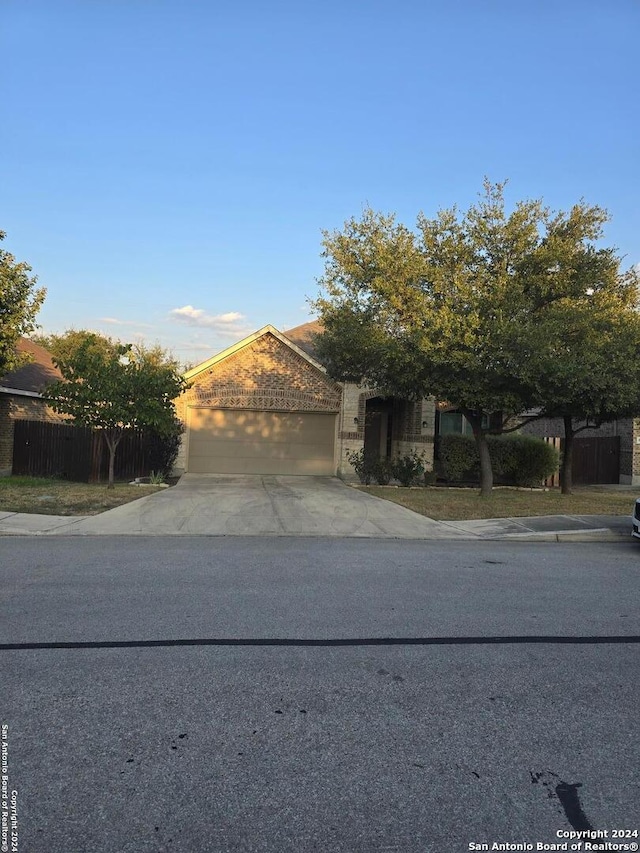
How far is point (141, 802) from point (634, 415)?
17.9 meters

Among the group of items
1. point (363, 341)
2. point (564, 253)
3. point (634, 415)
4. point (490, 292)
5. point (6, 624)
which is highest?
point (564, 253)

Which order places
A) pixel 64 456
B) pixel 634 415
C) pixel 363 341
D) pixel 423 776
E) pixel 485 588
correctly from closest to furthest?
1. pixel 423 776
2. pixel 485 588
3. pixel 363 341
4. pixel 634 415
5. pixel 64 456

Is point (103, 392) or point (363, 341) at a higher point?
point (363, 341)

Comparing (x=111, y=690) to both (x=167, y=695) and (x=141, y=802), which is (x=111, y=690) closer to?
(x=167, y=695)

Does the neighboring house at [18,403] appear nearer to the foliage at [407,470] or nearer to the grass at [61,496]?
the grass at [61,496]

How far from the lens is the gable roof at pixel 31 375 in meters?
20.1

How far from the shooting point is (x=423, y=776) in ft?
10.3

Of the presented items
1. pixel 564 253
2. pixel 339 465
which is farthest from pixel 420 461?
pixel 564 253

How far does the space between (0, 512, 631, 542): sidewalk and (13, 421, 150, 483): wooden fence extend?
6.92 meters

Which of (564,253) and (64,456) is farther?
(64,456)

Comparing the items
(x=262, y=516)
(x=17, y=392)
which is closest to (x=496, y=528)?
(x=262, y=516)

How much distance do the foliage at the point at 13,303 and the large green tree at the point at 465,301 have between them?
7623 millimetres

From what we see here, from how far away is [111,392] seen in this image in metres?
16.1

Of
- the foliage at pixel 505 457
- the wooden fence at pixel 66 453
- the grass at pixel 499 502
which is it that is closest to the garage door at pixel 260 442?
the wooden fence at pixel 66 453
